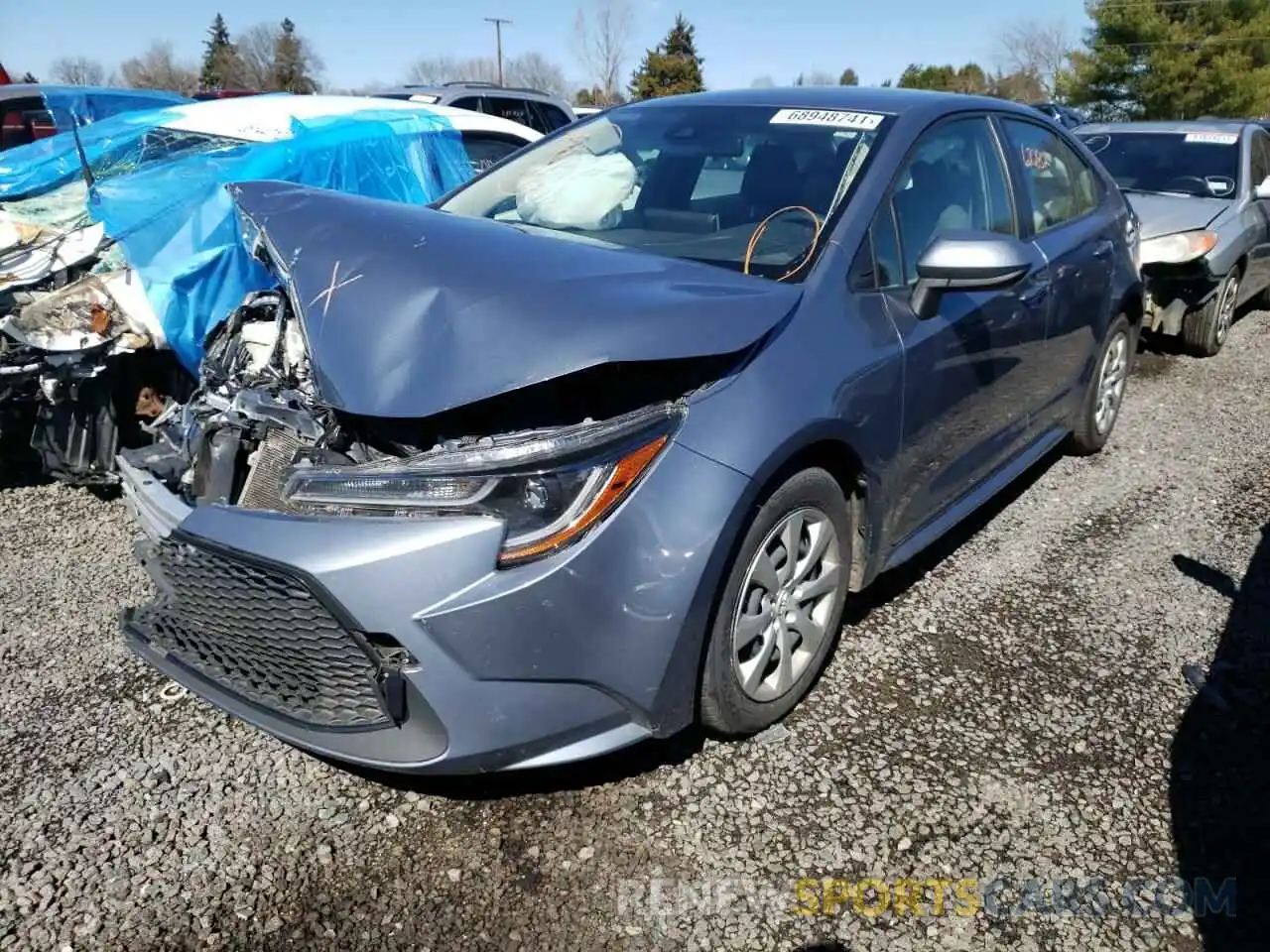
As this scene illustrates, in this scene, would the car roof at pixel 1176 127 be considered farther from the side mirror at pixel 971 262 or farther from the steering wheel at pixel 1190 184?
the side mirror at pixel 971 262

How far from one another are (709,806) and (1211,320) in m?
6.29

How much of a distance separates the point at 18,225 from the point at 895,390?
12.1 feet

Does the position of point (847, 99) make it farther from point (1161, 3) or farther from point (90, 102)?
point (1161, 3)

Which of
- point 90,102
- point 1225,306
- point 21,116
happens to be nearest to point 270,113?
point 90,102

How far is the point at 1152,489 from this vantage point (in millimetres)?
4668

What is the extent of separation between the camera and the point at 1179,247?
6.55 m

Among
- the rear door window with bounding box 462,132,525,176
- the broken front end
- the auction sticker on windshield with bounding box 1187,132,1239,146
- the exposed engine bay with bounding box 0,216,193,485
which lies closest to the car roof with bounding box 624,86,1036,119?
the broken front end

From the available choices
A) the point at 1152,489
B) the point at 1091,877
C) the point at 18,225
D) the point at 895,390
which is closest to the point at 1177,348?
the point at 1152,489

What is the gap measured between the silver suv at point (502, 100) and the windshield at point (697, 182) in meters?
6.49

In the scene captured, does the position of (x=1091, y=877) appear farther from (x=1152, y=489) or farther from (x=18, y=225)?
(x=18, y=225)

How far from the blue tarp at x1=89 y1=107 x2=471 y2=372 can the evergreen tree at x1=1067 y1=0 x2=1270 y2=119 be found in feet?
124

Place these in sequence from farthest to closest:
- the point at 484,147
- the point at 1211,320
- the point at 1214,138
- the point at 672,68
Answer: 1. the point at 672,68
2. the point at 1214,138
3. the point at 1211,320
4. the point at 484,147

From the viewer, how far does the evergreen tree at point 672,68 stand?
5406cm

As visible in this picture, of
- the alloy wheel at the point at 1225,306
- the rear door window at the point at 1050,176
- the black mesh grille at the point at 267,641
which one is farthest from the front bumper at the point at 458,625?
the alloy wheel at the point at 1225,306
